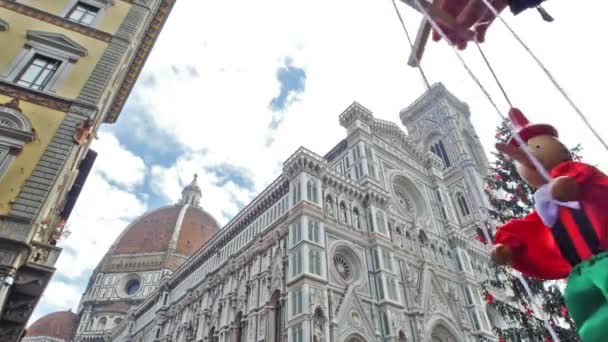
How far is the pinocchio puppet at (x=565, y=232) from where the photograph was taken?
2346 millimetres

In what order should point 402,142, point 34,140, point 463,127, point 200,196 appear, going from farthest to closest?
point 200,196 < point 463,127 < point 402,142 < point 34,140

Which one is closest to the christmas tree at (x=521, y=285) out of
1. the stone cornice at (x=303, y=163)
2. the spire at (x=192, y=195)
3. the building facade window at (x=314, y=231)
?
the building facade window at (x=314, y=231)

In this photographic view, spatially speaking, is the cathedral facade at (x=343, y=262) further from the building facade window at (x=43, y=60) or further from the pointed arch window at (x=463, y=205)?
the building facade window at (x=43, y=60)

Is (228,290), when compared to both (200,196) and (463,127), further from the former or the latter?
(200,196)

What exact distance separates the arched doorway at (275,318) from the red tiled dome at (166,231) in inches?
1707

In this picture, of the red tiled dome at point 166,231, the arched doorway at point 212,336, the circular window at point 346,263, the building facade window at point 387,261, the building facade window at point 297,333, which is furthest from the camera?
the red tiled dome at point 166,231

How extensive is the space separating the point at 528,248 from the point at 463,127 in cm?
A: 5279

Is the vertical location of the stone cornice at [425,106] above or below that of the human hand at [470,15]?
above

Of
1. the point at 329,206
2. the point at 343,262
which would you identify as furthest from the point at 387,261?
the point at 329,206

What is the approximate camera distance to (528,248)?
9.62ft

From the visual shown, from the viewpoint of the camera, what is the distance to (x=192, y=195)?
7625 centimetres

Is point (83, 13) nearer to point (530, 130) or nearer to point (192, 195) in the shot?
point (530, 130)

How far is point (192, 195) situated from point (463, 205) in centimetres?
5707

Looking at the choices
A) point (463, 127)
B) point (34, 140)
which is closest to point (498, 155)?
point (34, 140)
